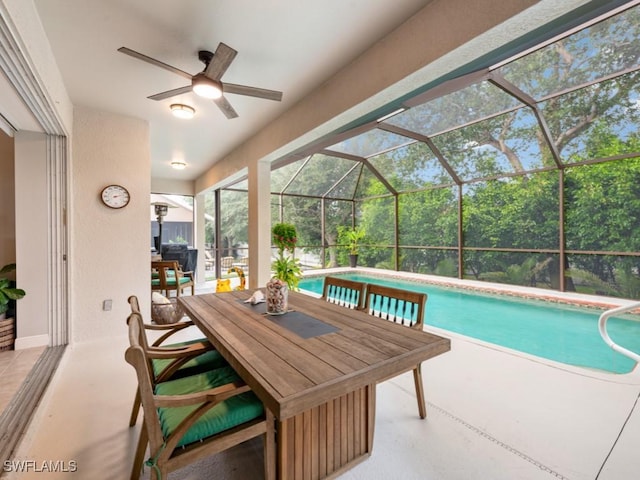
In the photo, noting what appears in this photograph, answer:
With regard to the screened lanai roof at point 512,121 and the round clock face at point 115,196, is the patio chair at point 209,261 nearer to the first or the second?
the screened lanai roof at point 512,121

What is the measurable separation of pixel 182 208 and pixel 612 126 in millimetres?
9248

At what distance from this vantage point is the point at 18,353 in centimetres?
273

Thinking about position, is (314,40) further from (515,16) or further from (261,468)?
(261,468)

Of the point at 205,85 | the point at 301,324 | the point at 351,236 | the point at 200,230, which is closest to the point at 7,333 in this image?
the point at 205,85

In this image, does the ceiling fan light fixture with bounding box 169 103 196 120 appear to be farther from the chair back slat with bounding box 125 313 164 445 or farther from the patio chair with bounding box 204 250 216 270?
the patio chair with bounding box 204 250 216 270

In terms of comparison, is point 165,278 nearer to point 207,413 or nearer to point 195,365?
point 195,365

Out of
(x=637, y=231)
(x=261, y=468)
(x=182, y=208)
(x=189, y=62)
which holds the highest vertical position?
(x=189, y=62)

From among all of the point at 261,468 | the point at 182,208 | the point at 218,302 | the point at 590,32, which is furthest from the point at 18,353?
the point at 590,32

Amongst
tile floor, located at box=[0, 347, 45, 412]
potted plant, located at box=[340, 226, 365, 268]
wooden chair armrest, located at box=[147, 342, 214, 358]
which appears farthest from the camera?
potted plant, located at box=[340, 226, 365, 268]

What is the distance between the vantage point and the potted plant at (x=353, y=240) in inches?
364

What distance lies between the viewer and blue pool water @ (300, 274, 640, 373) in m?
3.38

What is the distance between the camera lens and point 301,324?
1658 mm

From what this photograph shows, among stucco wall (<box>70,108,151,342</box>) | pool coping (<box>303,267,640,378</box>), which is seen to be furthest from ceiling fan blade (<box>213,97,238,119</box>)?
pool coping (<box>303,267,640,378</box>)

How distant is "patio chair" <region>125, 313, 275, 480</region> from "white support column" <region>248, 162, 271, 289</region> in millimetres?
2698
